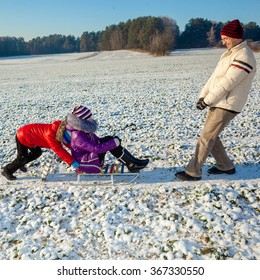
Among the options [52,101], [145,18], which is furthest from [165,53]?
[52,101]

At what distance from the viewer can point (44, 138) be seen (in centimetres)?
622

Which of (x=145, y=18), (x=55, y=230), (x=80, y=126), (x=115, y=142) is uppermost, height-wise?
(x=145, y=18)

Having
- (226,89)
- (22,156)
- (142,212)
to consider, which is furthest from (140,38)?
(142,212)

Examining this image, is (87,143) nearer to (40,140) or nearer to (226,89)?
(40,140)

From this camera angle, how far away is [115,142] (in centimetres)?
610

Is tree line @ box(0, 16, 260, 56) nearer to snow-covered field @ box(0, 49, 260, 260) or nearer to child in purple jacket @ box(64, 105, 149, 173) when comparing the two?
snow-covered field @ box(0, 49, 260, 260)

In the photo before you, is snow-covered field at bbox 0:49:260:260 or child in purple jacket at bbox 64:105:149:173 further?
child in purple jacket at bbox 64:105:149:173

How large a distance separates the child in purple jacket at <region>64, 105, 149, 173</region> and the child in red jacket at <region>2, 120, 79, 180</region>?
0.17 metres

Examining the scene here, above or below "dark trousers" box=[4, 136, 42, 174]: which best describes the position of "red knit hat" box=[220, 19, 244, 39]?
above

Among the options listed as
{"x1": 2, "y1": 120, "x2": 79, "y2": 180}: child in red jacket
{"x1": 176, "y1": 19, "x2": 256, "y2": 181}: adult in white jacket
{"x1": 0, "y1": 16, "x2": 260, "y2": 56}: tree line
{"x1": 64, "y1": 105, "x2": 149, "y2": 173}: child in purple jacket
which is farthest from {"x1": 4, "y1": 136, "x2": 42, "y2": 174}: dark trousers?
{"x1": 0, "y1": 16, "x2": 260, "y2": 56}: tree line

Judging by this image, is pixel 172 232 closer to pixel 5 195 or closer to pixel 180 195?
pixel 180 195

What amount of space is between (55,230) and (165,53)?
2678 inches

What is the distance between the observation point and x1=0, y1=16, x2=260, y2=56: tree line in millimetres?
92787

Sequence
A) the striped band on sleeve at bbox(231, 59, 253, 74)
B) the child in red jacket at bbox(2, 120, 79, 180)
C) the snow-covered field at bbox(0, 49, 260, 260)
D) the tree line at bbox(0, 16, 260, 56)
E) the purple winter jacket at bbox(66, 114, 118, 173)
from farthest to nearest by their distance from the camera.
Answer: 1. the tree line at bbox(0, 16, 260, 56)
2. the child in red jacket at bbox(2, 120, 79, 180)
3. the purple winter jacket at bbox(66, 114, 118, 173)
4. the striped band on sleeve at bbox(231, 59, 253, 74)
5. the snow-covered field at bbox(0, 49, 260, 260)
